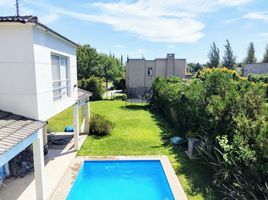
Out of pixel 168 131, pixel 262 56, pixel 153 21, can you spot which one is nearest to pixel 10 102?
pixel 168 131

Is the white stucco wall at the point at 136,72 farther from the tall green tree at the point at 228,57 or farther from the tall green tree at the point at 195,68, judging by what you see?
the tall green tree at the point at 228,57

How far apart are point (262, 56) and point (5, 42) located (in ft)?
280

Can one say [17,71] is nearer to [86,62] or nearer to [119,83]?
[86,62]

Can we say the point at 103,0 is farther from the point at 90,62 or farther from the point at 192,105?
the point at 90,62

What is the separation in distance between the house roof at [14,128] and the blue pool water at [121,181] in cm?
361

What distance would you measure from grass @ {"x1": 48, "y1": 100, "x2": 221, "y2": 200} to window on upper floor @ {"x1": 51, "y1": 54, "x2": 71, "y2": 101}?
410 centimetres

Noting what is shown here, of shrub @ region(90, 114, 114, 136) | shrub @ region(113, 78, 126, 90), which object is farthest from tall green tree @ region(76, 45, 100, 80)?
shrub @ region(90, 114, 114, 136)

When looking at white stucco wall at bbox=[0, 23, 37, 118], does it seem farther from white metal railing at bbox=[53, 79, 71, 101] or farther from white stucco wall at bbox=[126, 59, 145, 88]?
white stucco wall at bbox=[126, 59, 145, 88]

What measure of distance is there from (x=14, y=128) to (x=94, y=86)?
31.8 m

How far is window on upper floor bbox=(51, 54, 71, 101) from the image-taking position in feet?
32.1

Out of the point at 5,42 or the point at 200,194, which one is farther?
the point at 200,194

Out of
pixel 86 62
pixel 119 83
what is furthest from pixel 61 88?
pixel 119 83

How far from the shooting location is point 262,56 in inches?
3000

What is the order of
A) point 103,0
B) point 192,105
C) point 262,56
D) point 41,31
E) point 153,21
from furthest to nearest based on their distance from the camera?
point 262,56
point 153,21
point 103,0
point 192,105
point 41,31
